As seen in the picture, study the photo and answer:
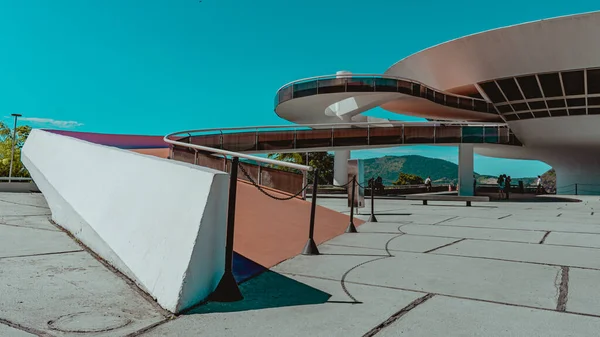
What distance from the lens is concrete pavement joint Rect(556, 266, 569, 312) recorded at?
3.70 metres

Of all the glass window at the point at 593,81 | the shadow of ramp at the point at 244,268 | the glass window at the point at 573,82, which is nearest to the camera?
the shadow of ramp at the point at 244,268

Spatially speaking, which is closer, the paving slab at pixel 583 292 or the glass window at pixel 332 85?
the paving slab at pixel 583 292

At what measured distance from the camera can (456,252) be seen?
6.25 meters

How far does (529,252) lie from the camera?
6305mm

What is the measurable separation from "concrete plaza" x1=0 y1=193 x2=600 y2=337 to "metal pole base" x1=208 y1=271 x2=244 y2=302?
0.14m

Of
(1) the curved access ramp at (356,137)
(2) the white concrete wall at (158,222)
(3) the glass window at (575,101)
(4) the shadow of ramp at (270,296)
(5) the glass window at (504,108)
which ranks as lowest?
(4) the shadow of ramp at (270,296)

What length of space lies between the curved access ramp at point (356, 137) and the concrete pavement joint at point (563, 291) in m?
23.8

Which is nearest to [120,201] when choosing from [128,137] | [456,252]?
[456,252]

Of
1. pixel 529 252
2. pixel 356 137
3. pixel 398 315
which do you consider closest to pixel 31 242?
pixel 398 315

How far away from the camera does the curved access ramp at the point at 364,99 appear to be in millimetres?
36094

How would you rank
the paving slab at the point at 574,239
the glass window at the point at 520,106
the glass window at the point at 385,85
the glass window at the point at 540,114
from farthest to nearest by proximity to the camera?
the glass window at the point at 385,85 → the glass window at the point at 540,114 → the glass window at the point at 520,106 → the paving slab at the point at 574,239

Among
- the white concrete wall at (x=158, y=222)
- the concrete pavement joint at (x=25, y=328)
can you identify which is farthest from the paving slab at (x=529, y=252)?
the concrete pavement joint at (x=25, y=328)

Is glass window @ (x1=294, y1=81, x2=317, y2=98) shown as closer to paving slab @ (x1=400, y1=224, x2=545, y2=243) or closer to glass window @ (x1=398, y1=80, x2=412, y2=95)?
glass window @ (x1=398, y1=80, x2=412, y2=95)

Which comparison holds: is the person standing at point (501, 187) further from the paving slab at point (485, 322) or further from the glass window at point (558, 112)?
the paving slab at point (485, 322)
